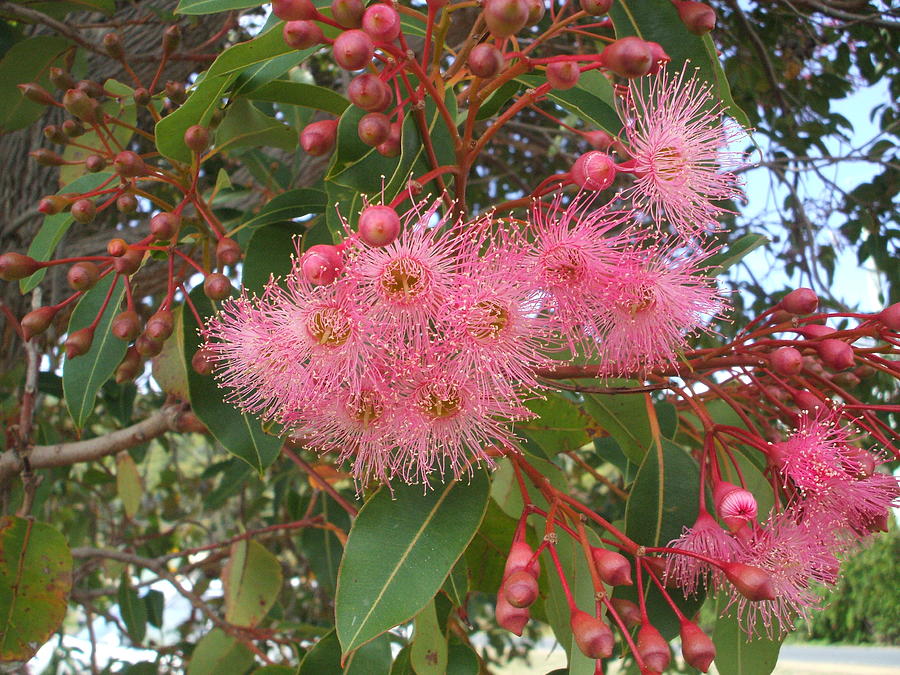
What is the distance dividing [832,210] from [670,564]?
2244mm

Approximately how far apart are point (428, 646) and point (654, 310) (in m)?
0.61

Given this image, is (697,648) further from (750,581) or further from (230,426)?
(230,426)

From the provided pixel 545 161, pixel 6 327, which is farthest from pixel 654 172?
pixel 545 161

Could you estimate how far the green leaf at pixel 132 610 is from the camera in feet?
6.66

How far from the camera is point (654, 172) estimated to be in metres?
0.94

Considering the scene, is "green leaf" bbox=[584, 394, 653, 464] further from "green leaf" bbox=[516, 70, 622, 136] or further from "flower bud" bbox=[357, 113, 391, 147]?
"flower bud" bbox=[357, 113, 391, 147]

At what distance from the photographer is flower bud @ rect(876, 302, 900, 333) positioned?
37.9 inches

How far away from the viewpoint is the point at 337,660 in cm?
114

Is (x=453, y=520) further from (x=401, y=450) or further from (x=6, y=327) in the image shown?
(x=6, y=327)

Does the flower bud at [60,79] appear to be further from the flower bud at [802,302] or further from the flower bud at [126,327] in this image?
the flower bud at [802,302]

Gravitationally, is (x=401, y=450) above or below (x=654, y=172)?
below

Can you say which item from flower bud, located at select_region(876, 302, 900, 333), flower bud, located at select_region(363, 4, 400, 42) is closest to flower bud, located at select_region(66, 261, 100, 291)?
flower bud, located at select_region(363, 4, 400, 42)

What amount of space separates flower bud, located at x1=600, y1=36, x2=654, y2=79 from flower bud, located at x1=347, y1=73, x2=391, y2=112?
0.26m

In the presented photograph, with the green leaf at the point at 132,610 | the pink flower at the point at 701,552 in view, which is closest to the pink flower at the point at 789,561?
the pink flower at the point at 701,552
